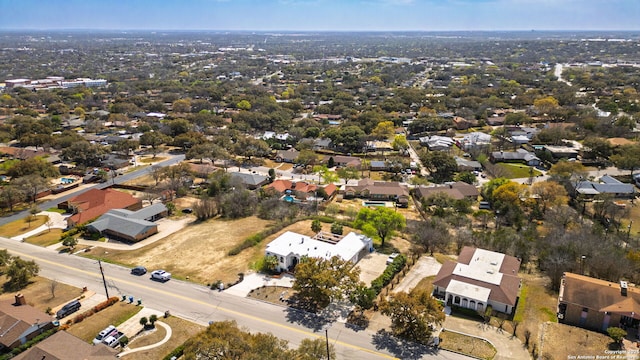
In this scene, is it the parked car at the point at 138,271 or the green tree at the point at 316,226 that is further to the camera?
the green tree at the point at 316,226

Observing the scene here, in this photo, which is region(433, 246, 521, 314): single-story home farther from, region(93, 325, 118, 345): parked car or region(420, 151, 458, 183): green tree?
region(420, 151, 458, 183): green tree

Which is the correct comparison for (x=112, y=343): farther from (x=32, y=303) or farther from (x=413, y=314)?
(x=413, y=314)

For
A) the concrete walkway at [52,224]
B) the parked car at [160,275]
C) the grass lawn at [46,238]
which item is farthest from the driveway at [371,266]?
the concrete walkway at [52,224]

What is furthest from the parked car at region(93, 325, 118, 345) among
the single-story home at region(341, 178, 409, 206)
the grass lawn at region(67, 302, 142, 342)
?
the single-story home at region(341, 178, 409, 206)

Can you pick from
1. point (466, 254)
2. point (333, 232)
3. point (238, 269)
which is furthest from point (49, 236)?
point (466, 254)

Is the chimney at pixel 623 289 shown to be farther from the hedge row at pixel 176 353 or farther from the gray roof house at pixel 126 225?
the gray roof house at pixel 126 225

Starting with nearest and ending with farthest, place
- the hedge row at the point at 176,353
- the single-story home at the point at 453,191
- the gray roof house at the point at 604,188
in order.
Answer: the hedge row at the point at 176,353 → the gray roof house at the point at 604,188 → the single-story home at the point at 453,191

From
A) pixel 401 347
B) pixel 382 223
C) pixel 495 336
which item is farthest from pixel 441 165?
pixel 401 347

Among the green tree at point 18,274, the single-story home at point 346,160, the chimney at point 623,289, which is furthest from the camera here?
the single-story home at point 346,160
